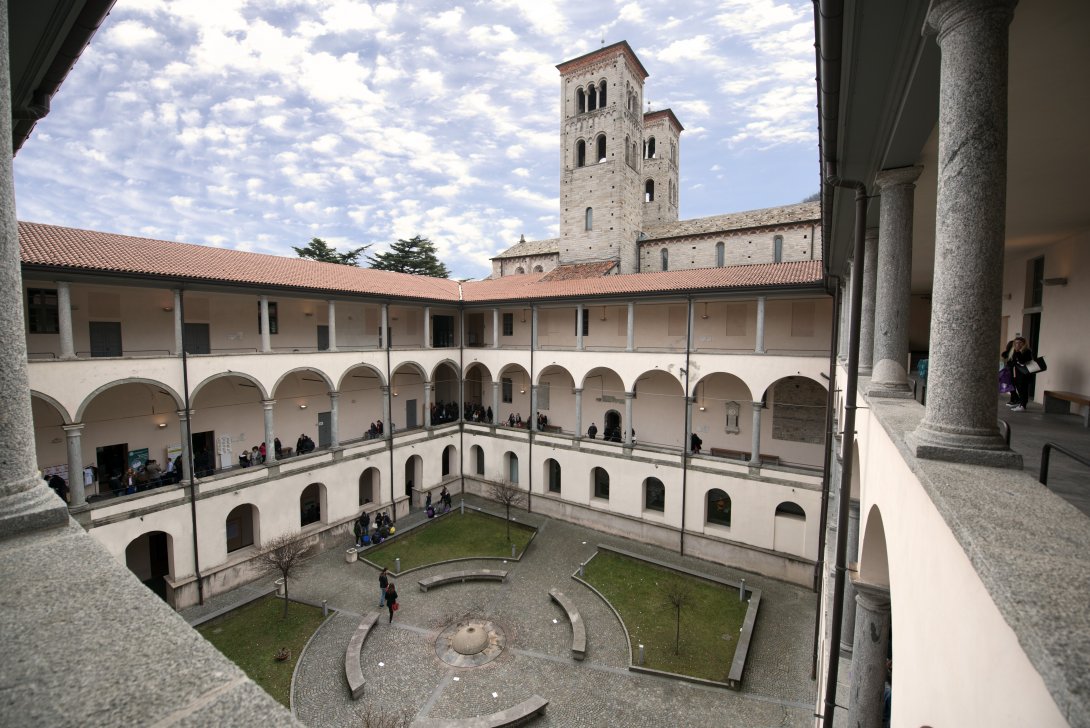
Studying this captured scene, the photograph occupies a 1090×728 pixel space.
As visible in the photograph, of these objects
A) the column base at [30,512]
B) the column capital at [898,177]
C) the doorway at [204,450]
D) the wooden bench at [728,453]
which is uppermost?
the column capital at [898,177]

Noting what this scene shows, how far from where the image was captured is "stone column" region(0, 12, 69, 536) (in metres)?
3.18

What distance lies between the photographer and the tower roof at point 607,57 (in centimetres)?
3169

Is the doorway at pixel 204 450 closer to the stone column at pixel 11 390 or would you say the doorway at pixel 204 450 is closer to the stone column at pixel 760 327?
the stone column at pixel 11 390

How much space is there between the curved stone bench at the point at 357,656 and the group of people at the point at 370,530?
5.05 meters

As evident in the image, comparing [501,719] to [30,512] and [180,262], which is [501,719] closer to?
[30,512]

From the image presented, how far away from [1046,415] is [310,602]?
18.8 metres

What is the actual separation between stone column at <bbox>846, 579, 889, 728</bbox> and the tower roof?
3401 cm

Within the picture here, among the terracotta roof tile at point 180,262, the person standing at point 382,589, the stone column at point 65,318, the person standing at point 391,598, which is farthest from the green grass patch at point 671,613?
the stone column at point 65,318

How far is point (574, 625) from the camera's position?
566 inches

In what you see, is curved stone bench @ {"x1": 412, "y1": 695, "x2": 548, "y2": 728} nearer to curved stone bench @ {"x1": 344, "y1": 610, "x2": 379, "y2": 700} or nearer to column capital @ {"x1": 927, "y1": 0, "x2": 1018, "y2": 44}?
curved stone bench @ {"x1": 344, "y1": 610, "x2": 379, "y2": 700}

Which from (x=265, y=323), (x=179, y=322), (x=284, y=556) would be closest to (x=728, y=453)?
(x=284, y=556)

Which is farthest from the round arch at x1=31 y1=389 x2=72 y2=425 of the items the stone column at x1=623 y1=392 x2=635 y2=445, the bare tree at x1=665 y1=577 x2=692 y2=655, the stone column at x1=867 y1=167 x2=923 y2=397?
the stone column at x1=867 y1=167 x2=923 y2=397

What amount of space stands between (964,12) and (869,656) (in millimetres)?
7427

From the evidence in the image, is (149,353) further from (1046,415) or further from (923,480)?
(1046,415)
